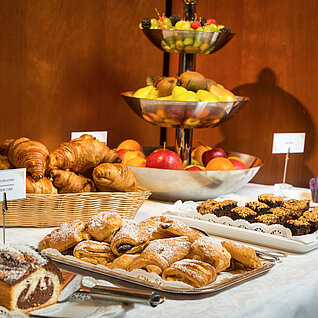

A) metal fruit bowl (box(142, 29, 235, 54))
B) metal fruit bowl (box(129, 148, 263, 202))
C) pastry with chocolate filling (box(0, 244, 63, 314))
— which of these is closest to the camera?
pastry with chocolate filling (box(0, 244, 63, 314))

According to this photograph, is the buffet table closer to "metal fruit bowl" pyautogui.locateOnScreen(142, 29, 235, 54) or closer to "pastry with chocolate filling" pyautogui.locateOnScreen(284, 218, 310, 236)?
"pastry with chocolate filling" pyautogui.locateOnScreen(284, 218, 310, 236)

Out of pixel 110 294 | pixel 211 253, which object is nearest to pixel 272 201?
pixel 211 253

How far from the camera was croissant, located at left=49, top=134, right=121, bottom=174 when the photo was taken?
4.02ft

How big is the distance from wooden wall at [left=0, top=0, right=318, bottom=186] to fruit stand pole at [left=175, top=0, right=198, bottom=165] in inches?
19.4

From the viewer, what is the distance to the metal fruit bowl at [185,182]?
60.6 inches

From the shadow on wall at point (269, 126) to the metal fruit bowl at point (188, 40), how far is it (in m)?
0.59

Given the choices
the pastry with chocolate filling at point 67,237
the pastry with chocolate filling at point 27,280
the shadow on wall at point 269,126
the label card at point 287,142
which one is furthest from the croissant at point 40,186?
the shadow on wall at point 269,126

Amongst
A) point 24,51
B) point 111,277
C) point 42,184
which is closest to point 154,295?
point 111,277

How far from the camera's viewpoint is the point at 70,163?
1249mm

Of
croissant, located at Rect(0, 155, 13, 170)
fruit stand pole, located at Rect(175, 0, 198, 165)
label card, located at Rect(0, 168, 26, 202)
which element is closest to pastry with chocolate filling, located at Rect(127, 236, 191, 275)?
label card, located at Rect(0, 168, 26, 202)

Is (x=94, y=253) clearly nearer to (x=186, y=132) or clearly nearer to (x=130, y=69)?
(x=186, y=132)

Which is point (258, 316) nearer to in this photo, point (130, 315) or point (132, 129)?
point (130, 315)

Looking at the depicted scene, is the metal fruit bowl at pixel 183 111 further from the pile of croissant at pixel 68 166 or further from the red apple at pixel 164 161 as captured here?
the pile of croissant at pixel 68 166

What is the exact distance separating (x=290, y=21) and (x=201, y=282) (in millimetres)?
1666
